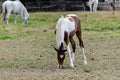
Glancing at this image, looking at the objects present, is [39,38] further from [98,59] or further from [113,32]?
[98,59]

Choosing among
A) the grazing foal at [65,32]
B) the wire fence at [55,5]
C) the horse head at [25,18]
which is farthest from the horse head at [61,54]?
the wire fence at [55,5]

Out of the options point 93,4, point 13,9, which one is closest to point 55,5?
point 93,4

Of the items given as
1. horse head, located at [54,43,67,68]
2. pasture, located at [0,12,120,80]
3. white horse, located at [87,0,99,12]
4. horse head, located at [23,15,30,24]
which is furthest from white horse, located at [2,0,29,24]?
horse head, located at [54,43,67,68]

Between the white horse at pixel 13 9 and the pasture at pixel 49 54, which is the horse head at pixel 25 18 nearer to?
the white horse at pixel 13 9

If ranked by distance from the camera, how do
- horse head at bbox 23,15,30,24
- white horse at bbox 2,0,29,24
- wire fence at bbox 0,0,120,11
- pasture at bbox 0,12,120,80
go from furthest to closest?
wire fence at bbox 0,0,120,11
white horse at bbox 2,0,29,24
horse head at bbox 23,15,30,24
pasture at bbox 0,12,120,80

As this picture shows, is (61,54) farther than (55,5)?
No

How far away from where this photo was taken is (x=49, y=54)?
15.9 meters

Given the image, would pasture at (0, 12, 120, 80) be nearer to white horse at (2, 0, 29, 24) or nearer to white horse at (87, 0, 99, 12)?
white horse at (2, 0, 29, 24)

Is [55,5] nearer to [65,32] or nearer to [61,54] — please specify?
[65,32]

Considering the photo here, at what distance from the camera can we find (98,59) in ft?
48.4

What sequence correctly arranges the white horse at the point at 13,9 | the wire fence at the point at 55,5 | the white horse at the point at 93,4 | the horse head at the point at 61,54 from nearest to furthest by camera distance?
the horse head at the point at 61,54
the white horse at the point at 13,9
the white horse at the point at 93,4
the wire fence at the point at 55,5

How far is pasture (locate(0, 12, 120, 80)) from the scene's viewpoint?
471 inches

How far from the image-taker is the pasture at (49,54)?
12.0 m

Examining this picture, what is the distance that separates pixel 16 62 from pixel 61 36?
6.36 ft
